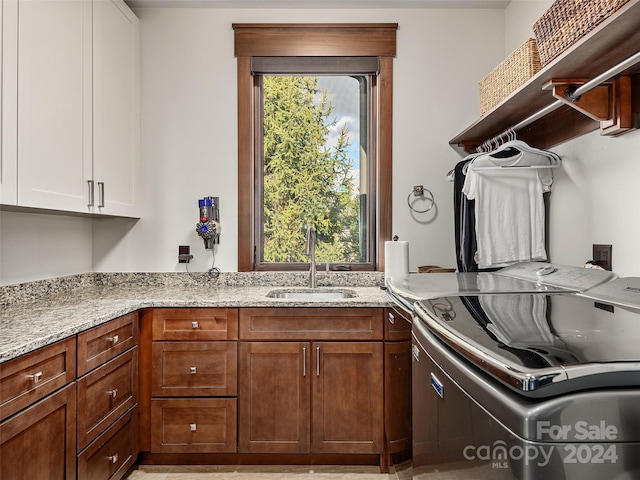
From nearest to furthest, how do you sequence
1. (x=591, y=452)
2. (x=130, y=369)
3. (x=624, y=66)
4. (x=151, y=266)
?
1. (x=591, y=452)
2. (x=624, y=66)
3. (x=130, y=369)
4. (x=151, y=266)

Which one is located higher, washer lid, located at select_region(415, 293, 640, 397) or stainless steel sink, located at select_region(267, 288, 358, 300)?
washer lid, located at select_region(415, 293, 640, 397)

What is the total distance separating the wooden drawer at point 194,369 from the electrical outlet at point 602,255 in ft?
5.34

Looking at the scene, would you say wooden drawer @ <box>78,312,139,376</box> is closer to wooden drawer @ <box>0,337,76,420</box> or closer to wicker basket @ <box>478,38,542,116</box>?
wooden drawer @ <box>0,337,76,420</box>

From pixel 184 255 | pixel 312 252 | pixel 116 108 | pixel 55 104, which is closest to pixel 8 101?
pixel 55 104

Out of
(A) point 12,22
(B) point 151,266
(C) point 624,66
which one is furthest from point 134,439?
(C) point 624,66

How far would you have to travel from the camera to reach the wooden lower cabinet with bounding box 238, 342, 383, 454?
218 cm

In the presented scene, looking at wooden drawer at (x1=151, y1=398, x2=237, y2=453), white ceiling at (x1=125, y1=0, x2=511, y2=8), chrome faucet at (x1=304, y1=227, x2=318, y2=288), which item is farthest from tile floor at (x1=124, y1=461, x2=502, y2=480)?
white ceiling at (x1=125, y1=0, x2=511, y2=8)

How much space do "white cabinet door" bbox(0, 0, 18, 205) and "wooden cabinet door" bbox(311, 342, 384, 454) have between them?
4.64 ft

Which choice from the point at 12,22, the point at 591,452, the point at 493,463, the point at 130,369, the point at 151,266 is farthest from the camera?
the point at 151,266

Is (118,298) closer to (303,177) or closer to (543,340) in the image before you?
A: (303,177)

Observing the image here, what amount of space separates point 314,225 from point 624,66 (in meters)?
1.84

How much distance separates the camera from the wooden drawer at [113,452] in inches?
66.1

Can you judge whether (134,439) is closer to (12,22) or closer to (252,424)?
(252,424)

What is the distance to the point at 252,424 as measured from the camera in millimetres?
2184
